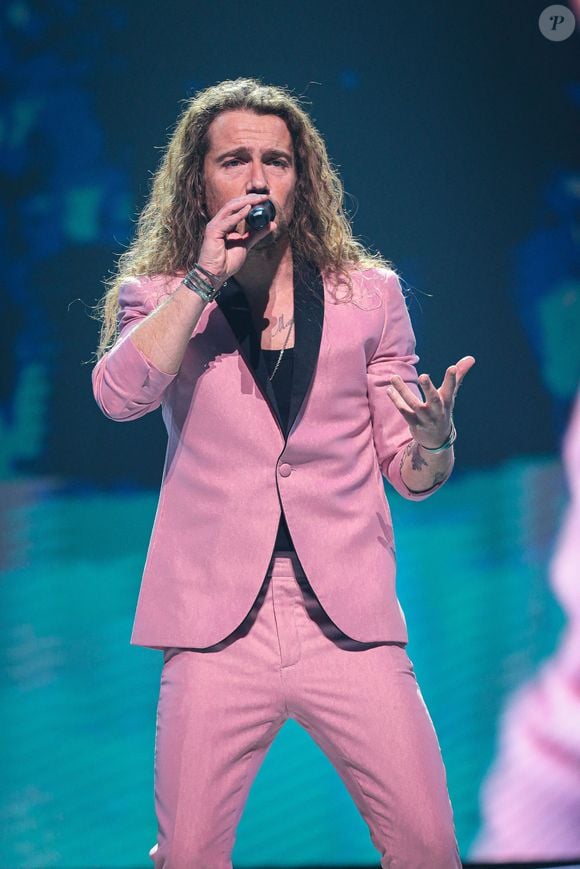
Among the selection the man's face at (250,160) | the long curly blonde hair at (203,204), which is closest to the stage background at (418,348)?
the long curly blonde hair at (203,204)

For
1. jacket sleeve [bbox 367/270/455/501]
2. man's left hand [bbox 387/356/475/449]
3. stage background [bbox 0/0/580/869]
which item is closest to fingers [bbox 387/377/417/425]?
man's left hand [bbox 387/356/475/449]

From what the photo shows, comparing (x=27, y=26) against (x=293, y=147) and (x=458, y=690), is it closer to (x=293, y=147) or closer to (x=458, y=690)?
(x=293, y=147)

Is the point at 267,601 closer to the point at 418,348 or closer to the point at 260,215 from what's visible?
the point at 260,215

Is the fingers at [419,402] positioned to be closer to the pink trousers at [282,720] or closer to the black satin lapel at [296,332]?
the black satin lapel at [296,332]

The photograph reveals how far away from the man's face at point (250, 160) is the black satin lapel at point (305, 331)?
114mm

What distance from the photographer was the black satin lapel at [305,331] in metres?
1.90

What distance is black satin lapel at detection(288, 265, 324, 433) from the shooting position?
1.90 meters

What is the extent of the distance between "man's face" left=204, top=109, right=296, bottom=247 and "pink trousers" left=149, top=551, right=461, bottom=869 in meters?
0.68

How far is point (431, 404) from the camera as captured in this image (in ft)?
5.69

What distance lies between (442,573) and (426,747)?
1.30 metres

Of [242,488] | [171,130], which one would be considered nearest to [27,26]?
[171,130]

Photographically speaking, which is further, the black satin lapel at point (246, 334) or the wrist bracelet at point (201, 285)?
the black satin lapel at point (246, 334)

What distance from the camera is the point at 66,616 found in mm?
2992

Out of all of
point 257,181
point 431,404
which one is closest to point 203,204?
point 257,181
